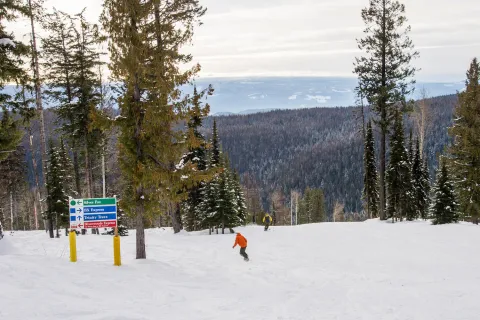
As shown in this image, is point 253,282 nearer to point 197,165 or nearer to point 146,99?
point 146,99

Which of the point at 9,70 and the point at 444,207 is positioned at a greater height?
the point at 9,70

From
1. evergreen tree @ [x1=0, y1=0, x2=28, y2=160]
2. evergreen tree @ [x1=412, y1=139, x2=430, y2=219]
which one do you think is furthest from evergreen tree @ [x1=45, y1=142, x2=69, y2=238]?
evergreen tree @ [x1=412, y1=139, x2=430, y2=219]

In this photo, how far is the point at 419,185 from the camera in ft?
138

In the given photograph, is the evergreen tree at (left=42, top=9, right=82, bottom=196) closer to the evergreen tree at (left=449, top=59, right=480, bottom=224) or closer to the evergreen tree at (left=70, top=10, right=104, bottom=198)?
the evergreen tree at (left=70, top=10, right=104, bottom=198)

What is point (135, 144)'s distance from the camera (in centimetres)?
1320

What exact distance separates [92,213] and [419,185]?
129 feet

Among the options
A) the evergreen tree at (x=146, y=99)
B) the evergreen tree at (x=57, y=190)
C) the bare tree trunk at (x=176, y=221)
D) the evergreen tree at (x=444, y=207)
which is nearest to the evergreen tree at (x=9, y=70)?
the evergreen tree at (x=146, y=99)

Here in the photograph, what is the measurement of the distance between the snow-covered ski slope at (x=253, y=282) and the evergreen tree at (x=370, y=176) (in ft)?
82.1

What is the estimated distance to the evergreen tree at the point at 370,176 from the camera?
45656 mm

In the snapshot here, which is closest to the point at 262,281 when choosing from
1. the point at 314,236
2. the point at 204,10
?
the point at 314,236

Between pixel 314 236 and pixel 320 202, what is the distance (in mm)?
63209

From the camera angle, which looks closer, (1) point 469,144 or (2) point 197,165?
(2) point 197,165

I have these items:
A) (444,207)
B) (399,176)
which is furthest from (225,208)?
(399,176)

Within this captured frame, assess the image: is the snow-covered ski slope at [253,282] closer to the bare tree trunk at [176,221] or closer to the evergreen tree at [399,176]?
the bare tree trunk at [176,221]
